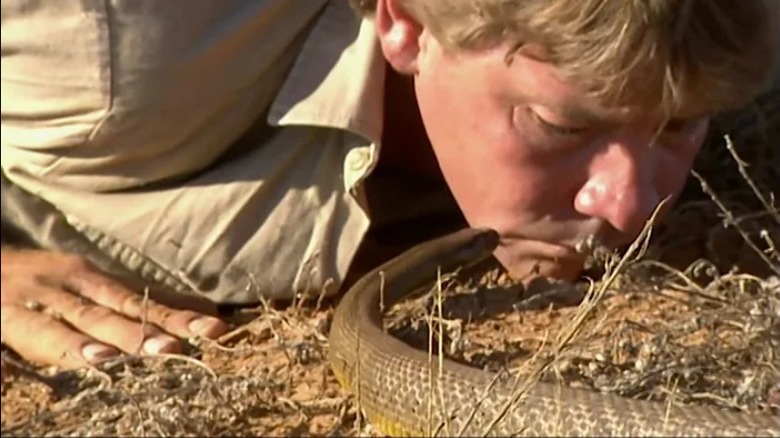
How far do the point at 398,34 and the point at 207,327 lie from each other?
0.80 meters

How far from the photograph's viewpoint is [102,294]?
398 centimetres

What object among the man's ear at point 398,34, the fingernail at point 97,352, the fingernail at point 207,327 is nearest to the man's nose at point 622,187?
the man's ear at point 398,34

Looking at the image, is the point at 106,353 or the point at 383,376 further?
the point at 106,353

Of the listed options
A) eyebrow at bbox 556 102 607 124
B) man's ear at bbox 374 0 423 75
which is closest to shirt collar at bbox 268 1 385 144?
man's ear at bbox 374 0 423 75

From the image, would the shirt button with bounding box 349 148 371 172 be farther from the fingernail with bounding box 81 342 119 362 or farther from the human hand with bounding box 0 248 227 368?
the fingernail with bounding box 81 342 119 362

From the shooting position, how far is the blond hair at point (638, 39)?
3.21 m

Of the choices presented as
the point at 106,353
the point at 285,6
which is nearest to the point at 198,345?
the point at 106,353

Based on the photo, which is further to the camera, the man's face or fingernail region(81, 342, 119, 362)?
fingernail region(81, 342, 119, 362)

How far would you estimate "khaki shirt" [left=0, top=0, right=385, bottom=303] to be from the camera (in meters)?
3.82

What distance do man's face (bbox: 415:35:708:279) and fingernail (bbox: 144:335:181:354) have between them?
2.40ft

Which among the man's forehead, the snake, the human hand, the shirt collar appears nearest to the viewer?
the snake

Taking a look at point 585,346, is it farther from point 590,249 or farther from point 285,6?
point 285,6

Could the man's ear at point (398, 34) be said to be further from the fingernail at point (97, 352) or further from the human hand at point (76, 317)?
the fingernail at point (97, 352)

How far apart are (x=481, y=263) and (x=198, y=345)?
70cm
